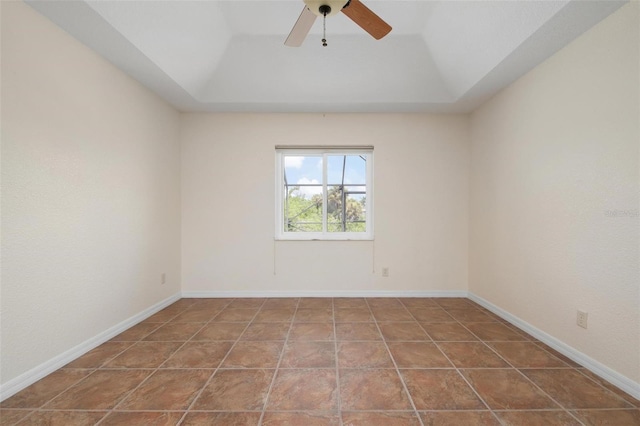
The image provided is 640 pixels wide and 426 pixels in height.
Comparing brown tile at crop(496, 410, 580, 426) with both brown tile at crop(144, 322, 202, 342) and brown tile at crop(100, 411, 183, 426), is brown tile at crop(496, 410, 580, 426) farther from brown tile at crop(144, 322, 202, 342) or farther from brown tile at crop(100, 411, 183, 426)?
brown tile at crop(144, 322, 202, 342)

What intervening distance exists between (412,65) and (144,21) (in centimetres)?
245

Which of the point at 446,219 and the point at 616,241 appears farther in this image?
the point at 446,219

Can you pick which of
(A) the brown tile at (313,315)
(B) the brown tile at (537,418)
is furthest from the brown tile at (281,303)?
(B) the brown tile at (537,418)

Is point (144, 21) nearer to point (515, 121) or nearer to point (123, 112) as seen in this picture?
point (123, 112)

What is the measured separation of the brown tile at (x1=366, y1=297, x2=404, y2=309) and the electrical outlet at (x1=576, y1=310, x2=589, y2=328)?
151 cm

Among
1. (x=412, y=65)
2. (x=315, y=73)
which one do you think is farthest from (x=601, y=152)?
(x=315, y=73)

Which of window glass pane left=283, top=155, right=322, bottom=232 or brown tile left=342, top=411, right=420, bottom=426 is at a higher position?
window glass pane left=283, top=155, right=322, bottom=232

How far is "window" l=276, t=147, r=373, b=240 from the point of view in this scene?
356 cm

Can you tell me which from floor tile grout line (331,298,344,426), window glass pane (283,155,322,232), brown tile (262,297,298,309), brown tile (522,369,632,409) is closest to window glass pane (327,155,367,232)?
window glass pane (283,155,322,232)

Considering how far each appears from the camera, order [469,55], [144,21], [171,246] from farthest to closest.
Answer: [171,246], [469,55], [144,21]

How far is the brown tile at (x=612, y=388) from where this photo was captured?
1551mm

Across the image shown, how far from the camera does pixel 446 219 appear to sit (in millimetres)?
3465

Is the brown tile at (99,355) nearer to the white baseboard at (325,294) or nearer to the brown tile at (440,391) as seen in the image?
the white baseboard at (325,294)

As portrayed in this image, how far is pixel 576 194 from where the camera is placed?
199 cm
